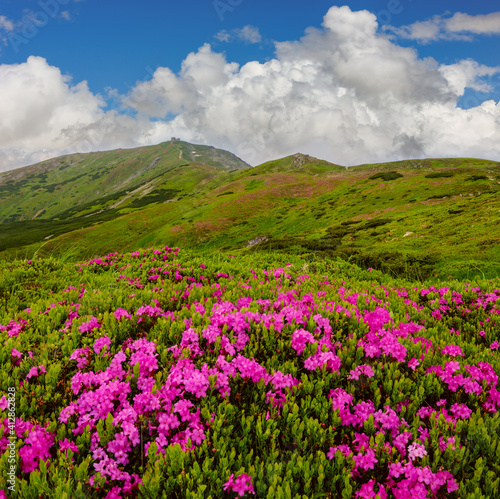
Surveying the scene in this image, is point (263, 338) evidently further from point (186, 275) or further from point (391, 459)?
point (186, 275)

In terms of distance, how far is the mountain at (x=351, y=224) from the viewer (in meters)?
17.0

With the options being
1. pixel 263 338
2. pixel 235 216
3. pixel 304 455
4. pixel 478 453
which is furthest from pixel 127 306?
pixel 235 216

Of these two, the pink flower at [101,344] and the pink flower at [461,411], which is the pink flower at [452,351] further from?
the pink flower at [101,344]

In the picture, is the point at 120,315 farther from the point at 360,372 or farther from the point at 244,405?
the point at 360,372

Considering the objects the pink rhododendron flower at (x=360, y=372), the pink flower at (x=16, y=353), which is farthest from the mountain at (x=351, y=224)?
the pink rhododendron flower at (x=360, y=372)

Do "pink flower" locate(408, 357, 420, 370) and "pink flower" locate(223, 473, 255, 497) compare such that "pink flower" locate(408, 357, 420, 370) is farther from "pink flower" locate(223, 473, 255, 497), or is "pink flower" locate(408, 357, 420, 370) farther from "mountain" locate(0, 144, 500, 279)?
"mountain" locate(0, 144, 500, 279)

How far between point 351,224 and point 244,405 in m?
40.4

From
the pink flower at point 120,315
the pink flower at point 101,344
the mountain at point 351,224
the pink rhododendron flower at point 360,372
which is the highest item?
the mountain at point 351,224

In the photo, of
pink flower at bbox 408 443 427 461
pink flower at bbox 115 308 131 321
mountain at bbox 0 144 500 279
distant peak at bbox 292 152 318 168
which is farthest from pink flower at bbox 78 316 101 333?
distant peak at bbox 292 152 318 168

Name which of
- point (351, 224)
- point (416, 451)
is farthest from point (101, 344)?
point (351, 224)

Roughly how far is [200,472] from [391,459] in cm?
207

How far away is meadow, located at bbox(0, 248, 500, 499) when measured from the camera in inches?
116

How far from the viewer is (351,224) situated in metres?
41.1

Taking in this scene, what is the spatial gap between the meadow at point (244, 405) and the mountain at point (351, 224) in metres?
5.66
